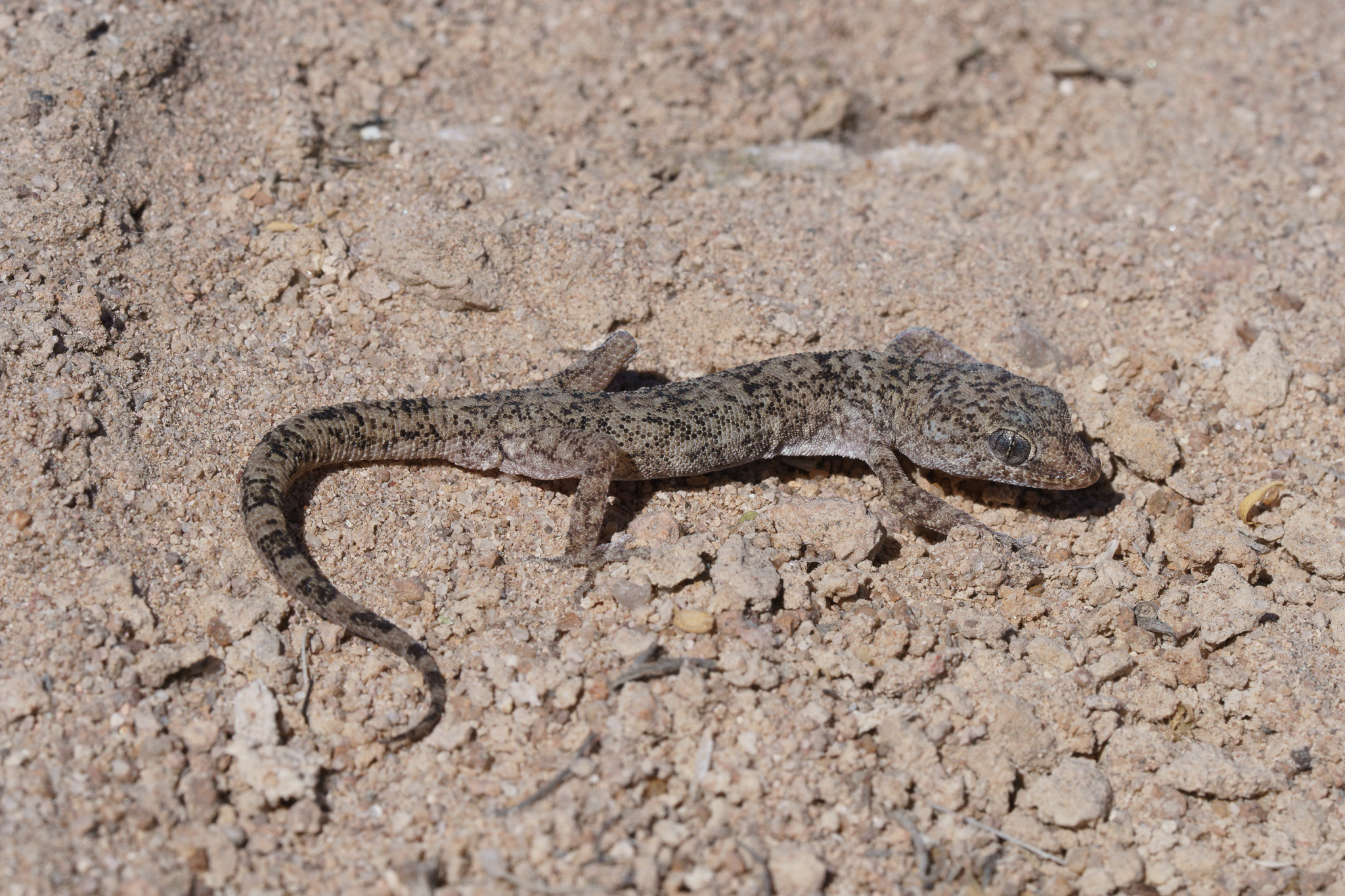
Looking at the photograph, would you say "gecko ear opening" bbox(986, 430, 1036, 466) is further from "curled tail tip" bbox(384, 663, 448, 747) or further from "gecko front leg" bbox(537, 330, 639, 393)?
"curled tail tip" bbox(384, 663, 448, 747)

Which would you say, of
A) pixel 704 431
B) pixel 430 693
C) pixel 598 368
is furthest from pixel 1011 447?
pixel 430 693

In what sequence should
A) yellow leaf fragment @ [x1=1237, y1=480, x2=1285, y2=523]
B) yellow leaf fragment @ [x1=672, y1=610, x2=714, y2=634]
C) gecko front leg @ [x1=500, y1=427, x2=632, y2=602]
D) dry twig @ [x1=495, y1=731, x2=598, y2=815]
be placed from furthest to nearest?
yellow leaf fragment @ [x1=1237, y1=480, x2=1285, y2=523] < gecko front leg @ [x1=500, y1=427, x2=632, y2=602] < yellow leaf fragment @ [x1=672, y1=610, x2=714, y2=634] < dry twig @ [x1=495, y1=731, x2=598, y2=815]

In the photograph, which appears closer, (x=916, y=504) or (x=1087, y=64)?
(x=916, y=504)

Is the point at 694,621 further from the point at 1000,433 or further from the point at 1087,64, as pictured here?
the point at 1087,64

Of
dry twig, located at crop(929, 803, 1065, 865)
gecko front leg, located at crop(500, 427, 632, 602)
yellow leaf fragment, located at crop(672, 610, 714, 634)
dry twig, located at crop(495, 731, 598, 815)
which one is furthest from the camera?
gecko front leg, located at crop(500, 427, 632, 602)

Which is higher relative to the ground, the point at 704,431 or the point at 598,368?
the point at 598,368

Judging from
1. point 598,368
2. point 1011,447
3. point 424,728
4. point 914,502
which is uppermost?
point 598,368

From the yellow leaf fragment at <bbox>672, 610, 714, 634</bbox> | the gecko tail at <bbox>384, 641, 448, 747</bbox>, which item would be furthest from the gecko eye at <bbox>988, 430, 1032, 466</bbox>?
the gecko tail at <bbox>384, 641, 448, 747</bbox>

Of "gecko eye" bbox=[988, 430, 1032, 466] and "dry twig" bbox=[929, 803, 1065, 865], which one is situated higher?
"gecko eye" bbox=[988, 430, 1032, 466]
